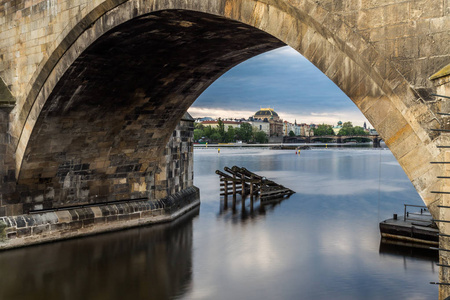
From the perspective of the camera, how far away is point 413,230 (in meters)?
11.0

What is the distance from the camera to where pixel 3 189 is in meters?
10.5

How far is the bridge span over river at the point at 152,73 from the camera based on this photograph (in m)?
3.99

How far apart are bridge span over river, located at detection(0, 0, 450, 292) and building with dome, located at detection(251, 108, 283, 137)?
141 m

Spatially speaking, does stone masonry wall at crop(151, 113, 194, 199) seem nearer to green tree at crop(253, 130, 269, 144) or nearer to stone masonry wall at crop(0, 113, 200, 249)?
stone masonry wall at crop(0, 113, 200, 249)

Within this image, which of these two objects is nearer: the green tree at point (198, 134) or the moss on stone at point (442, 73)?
the moss on stone at point (442, 73)

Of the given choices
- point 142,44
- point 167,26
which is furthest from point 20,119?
point 167,26

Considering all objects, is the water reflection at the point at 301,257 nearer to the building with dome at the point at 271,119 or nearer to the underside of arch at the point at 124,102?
the underside of arch at the point at 124,102

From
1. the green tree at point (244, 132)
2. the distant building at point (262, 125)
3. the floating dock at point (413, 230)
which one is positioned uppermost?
the distant building at point (262, 125)

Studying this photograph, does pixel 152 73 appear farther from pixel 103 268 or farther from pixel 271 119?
pixel 271 119

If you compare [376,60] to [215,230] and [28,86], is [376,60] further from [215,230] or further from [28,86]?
[215,230]

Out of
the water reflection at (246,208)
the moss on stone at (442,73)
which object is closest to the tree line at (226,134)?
the water reflection at (246,208)

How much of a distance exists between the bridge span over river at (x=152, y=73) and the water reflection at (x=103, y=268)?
4.39 feet

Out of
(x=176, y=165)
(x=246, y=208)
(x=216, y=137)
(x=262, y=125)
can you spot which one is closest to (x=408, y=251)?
(x=176, y=165)

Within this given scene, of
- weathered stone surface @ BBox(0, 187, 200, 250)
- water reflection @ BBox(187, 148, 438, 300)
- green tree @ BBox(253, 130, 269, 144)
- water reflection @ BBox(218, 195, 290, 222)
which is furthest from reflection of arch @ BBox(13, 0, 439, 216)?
green tree @ BBox(253, 130, 269, 144)
